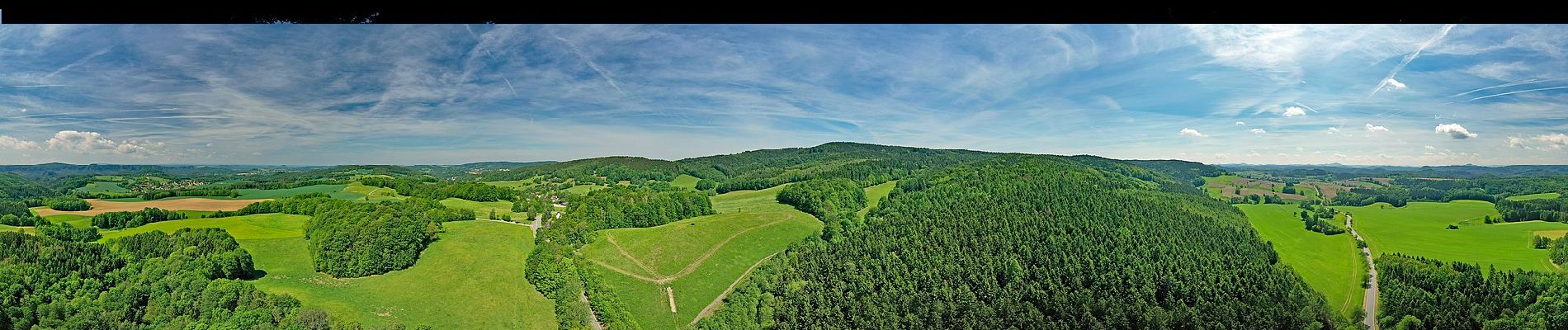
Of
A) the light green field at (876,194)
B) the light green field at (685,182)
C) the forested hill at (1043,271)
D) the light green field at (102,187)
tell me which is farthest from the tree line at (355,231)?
the light green field at (876,194)

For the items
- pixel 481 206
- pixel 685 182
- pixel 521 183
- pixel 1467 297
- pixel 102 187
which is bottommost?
pixel 1467 297


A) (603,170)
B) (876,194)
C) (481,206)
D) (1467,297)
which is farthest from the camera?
(876,194)

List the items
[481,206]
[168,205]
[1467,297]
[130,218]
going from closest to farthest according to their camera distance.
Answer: [130,218] < [168,205] < [1467,297] < [481,206]

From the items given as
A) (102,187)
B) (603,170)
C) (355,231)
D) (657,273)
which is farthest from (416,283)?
(603,170)

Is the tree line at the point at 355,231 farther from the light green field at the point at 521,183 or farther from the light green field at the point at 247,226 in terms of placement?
the light green field at the point at 521,183

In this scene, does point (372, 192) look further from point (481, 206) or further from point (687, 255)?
point (687, 255)

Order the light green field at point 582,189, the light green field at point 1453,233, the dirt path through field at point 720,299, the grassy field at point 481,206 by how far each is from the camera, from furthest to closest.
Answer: the light green field at point 582,189
the grassy field at point 481,206
the dirt path through field at point 720,299
the light green field at point 1453,233

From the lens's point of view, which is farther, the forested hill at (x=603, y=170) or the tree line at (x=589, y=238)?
the forested hill at (x=603, y=170)
